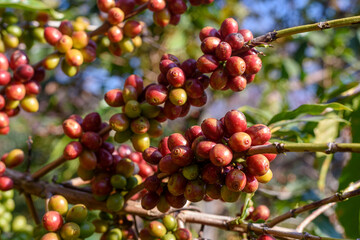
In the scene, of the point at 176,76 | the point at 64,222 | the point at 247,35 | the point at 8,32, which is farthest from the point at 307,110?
the point at 8,32

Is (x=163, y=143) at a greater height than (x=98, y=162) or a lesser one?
greater

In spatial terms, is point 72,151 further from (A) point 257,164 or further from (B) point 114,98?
(A) point 257,164

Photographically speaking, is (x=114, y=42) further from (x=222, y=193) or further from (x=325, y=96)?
(x=325, y=96)

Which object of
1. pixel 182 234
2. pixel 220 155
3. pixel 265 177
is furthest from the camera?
pixel 182 234

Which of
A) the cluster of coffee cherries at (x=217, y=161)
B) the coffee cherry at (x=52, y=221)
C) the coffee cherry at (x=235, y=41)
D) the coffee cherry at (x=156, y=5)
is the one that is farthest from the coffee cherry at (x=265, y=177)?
the coffee cherry at (x=156, y=5)

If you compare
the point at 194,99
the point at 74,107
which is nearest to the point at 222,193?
the point at 194,99

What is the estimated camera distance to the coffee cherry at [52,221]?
948 millimetres

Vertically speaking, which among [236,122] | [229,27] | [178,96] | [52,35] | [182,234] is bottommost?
[52,35]

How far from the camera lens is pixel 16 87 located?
1.26 metres

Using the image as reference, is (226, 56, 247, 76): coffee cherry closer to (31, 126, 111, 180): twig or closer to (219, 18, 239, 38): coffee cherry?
(219, 18, 239, 38): coffee cherry

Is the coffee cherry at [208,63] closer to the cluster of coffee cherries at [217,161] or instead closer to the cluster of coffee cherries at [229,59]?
the cluster of coffee cherries at [229,59]

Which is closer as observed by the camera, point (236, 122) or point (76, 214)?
point (236, 122)

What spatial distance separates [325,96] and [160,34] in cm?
133

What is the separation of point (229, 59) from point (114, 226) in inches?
28.0
